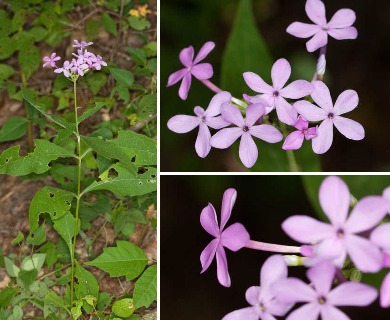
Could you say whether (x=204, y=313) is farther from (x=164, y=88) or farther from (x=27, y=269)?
(x=164, y=88)

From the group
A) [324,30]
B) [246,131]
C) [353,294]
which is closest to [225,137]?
[246,131]

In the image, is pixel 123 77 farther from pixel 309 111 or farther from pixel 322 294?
pixel 322 294

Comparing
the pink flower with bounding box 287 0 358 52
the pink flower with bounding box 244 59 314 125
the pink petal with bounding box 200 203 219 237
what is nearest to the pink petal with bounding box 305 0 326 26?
the pink flower with bounding box 287 0 358 52

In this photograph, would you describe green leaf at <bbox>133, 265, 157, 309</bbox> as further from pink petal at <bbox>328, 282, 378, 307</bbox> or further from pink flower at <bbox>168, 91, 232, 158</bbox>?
pink petal at <bbox>328, 282, 378, 307</bbox>

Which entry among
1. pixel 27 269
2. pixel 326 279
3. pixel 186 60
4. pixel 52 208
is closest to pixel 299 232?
pixel 326 279

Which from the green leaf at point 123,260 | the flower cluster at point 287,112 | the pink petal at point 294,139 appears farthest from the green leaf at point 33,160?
the pink petal at point 294,139
